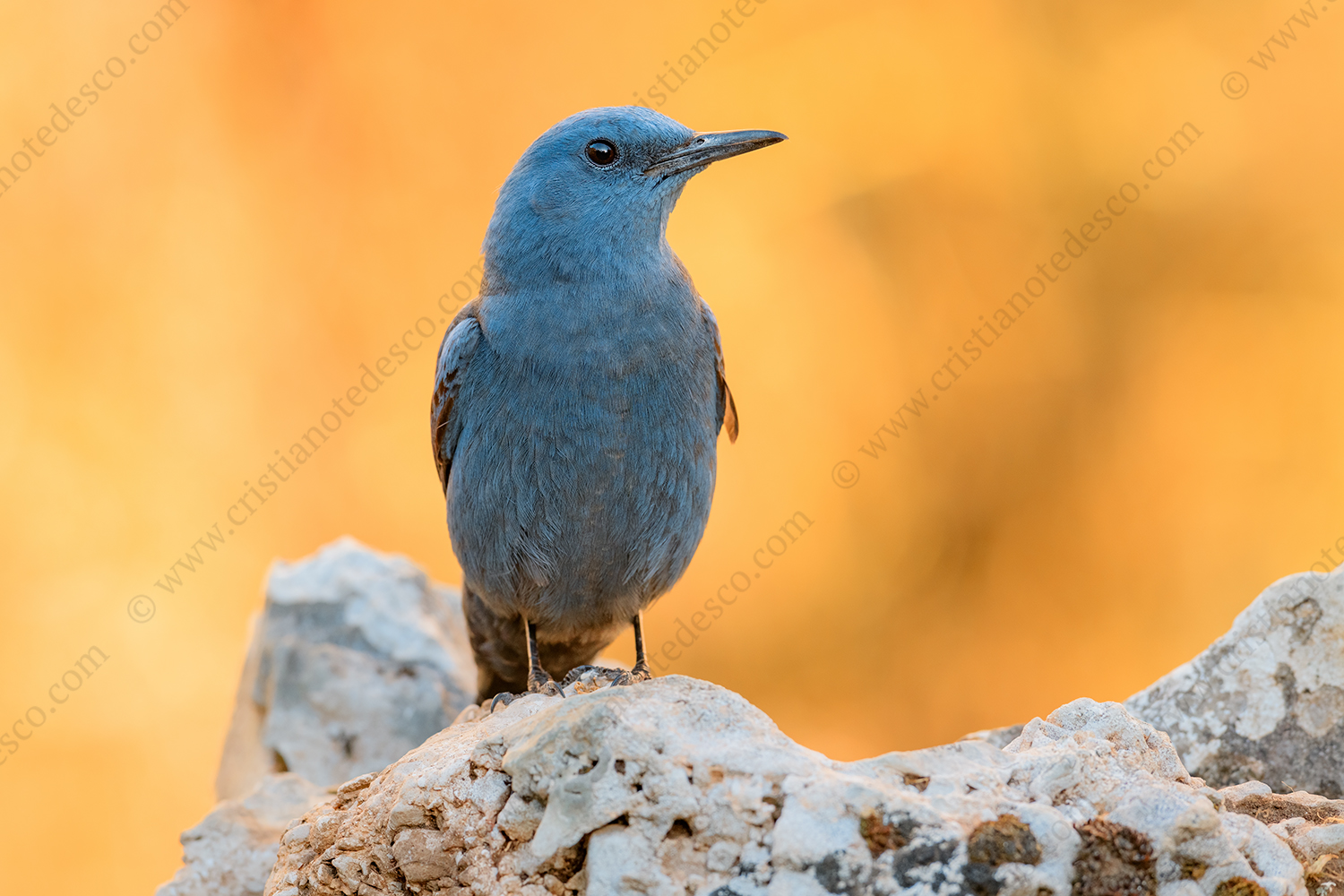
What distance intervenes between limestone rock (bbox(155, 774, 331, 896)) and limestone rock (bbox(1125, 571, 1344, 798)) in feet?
9.92

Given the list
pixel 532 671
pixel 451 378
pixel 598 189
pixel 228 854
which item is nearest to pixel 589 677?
pixel 532 671

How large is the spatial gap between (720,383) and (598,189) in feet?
3.11

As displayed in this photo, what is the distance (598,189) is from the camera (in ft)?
14.0

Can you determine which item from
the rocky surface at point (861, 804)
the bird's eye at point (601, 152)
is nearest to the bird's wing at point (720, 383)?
the bird's eye at point (601, 152)

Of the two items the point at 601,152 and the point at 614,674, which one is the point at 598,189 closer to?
the point at 601,152

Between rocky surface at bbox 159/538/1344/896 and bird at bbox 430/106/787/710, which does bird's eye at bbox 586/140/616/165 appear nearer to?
bird at bbox 430/106/787/710

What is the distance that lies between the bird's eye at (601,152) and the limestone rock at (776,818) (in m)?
2.02

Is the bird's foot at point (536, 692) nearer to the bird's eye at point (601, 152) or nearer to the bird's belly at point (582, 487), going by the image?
the bird's belly at point (582, 487)

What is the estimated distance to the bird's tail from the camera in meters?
4.92

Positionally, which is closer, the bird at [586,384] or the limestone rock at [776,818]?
the limestone rock at [776,818]

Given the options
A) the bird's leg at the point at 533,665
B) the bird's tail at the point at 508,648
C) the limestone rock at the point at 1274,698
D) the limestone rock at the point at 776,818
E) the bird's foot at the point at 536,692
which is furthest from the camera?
the bird's tail at the point at 508,648

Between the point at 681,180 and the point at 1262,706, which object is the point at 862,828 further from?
the point at 681,180

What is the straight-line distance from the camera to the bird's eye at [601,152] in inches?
169

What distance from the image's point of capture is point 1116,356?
7023 millimetres
